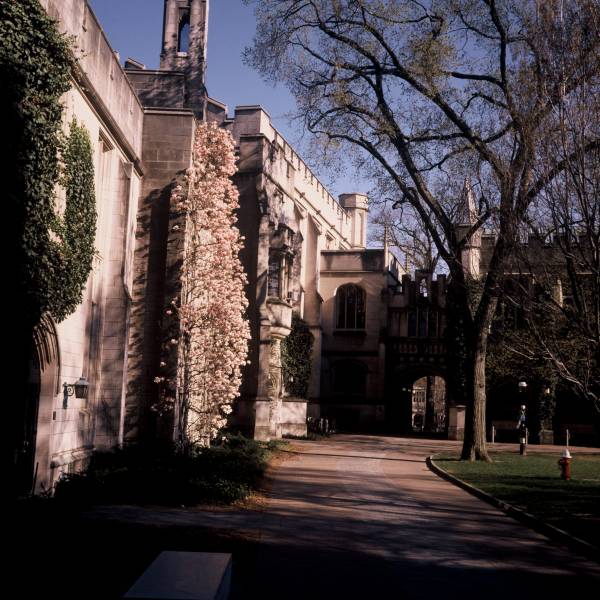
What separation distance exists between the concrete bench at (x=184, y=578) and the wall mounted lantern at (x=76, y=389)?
25.8 ft

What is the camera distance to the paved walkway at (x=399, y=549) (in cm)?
841

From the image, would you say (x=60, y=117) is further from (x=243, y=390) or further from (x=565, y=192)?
(x=243, y=390)

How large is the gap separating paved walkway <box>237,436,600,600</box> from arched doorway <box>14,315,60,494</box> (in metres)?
3.99

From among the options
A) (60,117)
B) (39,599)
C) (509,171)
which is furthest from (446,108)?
(39,599)

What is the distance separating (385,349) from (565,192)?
29.6 meters

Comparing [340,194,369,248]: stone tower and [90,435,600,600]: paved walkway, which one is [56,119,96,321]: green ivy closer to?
[90,435,600,600]: paved walkway

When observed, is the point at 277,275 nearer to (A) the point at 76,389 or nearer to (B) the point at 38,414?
(A) the point at 76,389

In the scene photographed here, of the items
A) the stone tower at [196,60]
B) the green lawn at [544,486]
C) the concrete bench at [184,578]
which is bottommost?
the green lawn at [544,486]

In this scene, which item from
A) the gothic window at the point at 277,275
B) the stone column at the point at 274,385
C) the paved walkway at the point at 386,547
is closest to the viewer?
the paved walkway at the point at 386,547

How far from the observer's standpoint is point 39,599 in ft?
21.9

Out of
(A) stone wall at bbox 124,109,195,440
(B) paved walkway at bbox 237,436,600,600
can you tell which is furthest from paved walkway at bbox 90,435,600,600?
(A) stone wall at bbox 124,109,195,440

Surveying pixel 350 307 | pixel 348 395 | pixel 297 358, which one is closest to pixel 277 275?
pixel 297 358

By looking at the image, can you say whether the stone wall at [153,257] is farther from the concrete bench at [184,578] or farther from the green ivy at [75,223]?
the concrete bench at [184,578]

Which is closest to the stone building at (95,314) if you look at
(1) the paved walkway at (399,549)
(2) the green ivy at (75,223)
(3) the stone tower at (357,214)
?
(2) the green ivy at (75,223)
